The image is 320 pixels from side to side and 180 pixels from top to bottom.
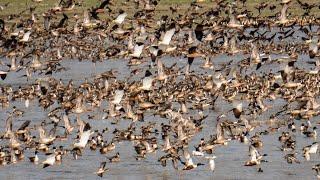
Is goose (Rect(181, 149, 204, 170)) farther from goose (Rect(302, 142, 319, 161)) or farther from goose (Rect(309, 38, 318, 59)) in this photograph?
goose (Rect(309, 38, 318, 59))

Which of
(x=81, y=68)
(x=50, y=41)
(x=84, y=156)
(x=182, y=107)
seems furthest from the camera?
(x=50, y=41)

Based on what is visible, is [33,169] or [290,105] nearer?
[33,169]

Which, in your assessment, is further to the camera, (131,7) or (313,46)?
(131,7)

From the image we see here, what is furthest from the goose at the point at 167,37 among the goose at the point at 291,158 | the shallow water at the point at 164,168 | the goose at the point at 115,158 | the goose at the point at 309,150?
the goose at the point at 309,150

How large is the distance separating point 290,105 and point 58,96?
769 cm

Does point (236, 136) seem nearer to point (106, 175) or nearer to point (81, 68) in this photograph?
point (106, 175)

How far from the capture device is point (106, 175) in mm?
26250

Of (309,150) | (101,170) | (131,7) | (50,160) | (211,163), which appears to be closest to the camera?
(101,170)

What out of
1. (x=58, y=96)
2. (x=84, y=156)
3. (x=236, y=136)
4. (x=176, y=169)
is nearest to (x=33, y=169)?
(x=84, y=156)

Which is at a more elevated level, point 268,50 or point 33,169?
point 268,50

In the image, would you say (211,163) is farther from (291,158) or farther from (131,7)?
(131,7)

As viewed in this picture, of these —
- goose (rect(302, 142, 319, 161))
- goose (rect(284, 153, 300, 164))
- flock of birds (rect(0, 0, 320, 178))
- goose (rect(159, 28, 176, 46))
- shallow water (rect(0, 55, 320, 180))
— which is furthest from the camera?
goose (rect(302, 142, 319, 161))

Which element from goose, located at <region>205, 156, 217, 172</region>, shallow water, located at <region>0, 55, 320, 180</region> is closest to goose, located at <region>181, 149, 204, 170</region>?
shallow water, located at <region>0, 55, 320, 180</region>

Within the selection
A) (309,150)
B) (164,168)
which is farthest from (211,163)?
(309,150)
